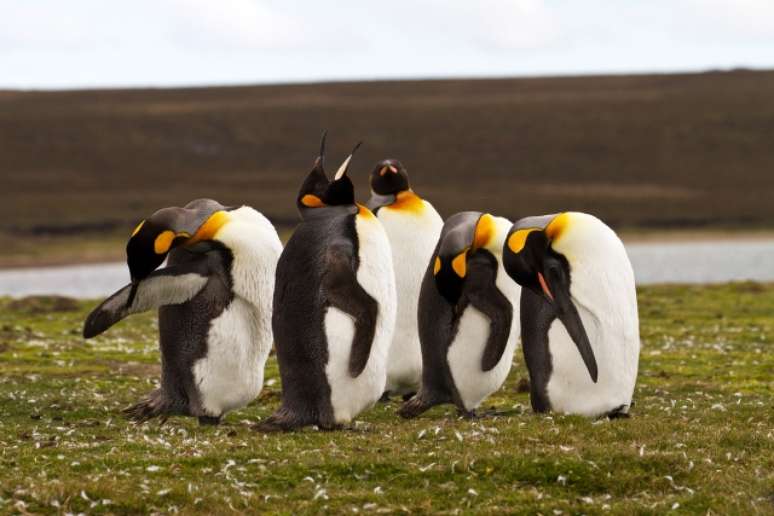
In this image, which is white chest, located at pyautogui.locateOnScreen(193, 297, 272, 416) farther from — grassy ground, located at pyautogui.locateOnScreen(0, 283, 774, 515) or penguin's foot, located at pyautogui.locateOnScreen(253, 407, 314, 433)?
penguin's foot, located at pyautogui.locateOnScreen(253, 407, 314, 433)

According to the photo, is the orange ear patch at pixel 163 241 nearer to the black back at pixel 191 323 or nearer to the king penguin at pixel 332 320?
the black back at pixel 191 323

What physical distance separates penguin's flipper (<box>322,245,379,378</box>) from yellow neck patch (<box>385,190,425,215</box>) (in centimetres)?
296

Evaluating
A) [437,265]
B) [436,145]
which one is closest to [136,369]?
[437,265]

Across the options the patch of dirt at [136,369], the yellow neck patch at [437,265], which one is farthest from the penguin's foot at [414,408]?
the patch of dirt at [136,369]

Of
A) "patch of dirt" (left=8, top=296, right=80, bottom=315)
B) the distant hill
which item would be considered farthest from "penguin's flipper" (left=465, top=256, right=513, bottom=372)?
the distant hill

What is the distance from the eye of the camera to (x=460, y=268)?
35.2 feet

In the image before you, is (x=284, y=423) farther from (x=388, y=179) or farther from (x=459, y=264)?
(x=388, y=179)

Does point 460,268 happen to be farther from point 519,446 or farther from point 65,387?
point 65,387

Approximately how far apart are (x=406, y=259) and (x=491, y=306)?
1.80 metres

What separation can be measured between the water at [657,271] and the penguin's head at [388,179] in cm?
2043

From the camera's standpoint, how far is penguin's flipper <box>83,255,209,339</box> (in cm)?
1035

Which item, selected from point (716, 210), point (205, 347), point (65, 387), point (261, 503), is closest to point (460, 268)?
point (205, 347)

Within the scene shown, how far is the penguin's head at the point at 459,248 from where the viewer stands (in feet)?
35.1

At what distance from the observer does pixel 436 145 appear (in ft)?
304
